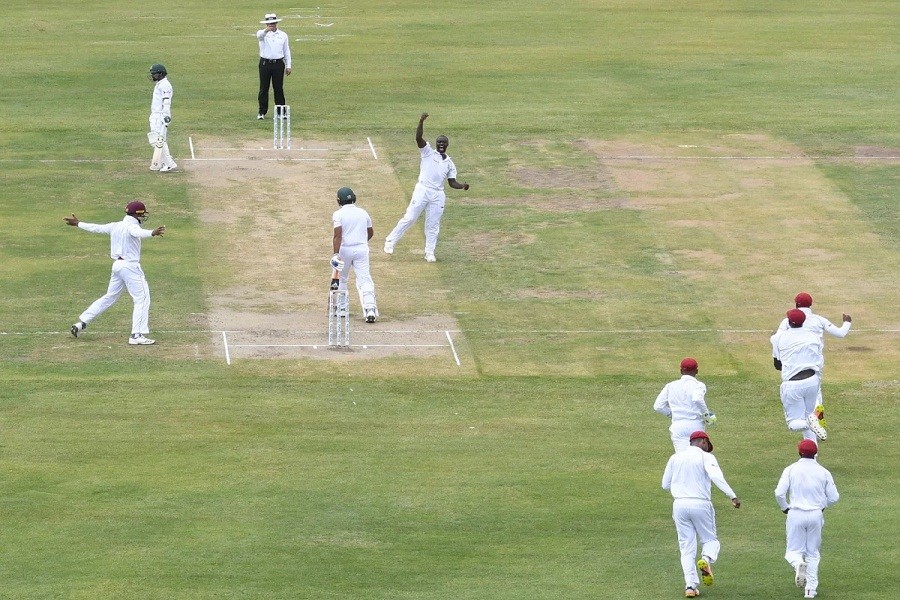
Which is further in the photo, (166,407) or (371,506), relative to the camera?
(166,407)

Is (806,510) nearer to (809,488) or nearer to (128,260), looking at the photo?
(809,488)

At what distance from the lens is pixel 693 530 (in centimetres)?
1730

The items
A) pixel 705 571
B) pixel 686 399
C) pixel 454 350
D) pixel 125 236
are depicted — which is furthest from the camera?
pixel 454 350

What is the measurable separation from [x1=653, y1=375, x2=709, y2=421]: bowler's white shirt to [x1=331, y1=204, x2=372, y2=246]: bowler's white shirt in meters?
7.92

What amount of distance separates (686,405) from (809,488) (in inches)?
91.2

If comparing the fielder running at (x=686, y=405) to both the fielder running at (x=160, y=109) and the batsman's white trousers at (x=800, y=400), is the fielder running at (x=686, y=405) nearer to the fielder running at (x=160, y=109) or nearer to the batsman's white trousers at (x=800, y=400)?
the batsman's white trousers at (x=800, y=400)

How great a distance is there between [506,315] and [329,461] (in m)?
6.93

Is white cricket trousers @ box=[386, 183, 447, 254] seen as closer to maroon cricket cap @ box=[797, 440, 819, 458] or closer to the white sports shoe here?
maroon cricket cap @ box=[797, 440, 819, 458]

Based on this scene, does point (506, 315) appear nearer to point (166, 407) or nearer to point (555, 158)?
point (166, 407)

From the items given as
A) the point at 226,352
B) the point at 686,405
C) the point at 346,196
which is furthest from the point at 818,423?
the point at 226,352

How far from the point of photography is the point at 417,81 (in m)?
42.6

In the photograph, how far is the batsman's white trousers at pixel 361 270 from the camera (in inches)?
1024

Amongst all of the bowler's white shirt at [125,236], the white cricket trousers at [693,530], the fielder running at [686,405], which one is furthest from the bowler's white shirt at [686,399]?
the bowler's white shirt at [125,236]

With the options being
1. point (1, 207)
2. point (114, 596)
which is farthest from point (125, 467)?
point (1, 207)
